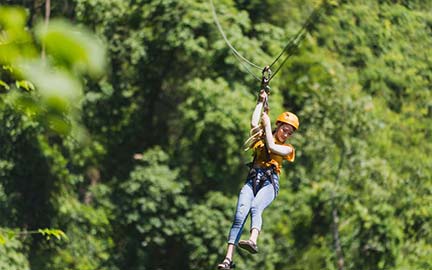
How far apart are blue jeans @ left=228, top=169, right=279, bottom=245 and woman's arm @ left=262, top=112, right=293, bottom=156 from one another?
0.32m

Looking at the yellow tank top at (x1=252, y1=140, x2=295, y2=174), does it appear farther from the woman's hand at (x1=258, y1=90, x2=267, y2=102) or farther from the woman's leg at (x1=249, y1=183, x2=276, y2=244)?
the woman's hand at (x1=258, y1=90, x2=267, y2=102)

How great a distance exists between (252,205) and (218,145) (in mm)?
6959

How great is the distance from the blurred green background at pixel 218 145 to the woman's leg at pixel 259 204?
649 centimetres

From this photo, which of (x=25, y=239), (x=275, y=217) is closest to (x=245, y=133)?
(x=275, y=217)

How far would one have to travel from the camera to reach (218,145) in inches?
511

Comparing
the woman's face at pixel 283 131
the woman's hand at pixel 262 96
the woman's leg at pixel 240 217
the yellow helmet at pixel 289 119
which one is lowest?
the woman's leg at pixel 240 217

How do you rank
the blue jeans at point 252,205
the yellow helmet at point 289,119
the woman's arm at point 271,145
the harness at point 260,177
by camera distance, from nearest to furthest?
the woman's arm at point 271,145, the yellow helmet at point 289,119, the blue jeans at point 252,205, the harness at point 260,177

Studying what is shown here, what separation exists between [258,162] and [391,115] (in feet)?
27.9

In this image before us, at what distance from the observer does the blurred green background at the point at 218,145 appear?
12852 mm

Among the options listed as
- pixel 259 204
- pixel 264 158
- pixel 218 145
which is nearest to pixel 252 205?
pixel 259 204

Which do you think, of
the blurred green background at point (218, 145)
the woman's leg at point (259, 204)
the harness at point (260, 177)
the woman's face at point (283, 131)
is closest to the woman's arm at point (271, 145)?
the woman's face at point (283, 131)

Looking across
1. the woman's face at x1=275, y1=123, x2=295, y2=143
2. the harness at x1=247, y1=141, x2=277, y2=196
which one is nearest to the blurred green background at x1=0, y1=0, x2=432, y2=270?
the harness at x1=247, y1=141, x2=277, y2=196

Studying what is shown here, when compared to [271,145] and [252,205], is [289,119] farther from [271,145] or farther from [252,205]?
[252,205]

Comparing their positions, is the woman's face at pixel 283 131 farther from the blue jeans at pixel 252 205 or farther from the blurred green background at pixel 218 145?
the blurred green background at pixel 218 145
